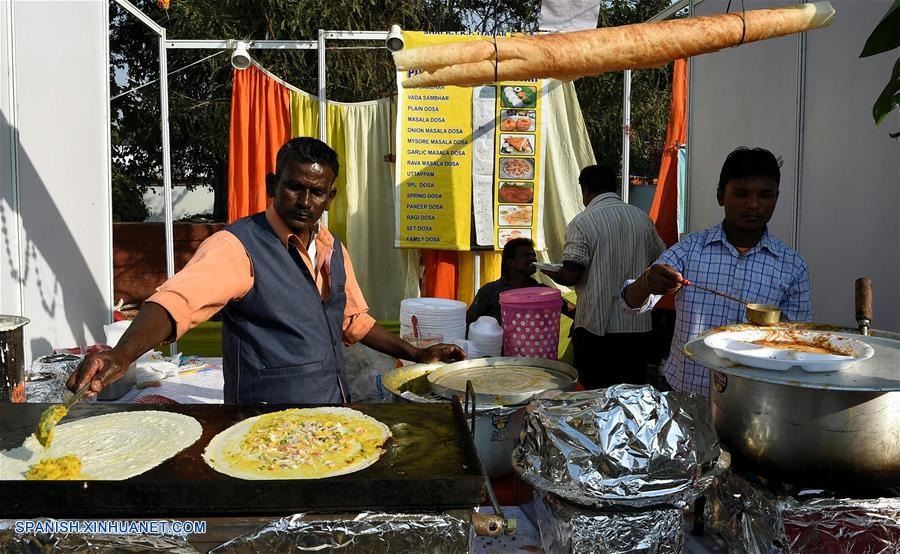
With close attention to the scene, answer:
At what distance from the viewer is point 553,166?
17.1 feet

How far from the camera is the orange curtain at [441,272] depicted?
207 inches

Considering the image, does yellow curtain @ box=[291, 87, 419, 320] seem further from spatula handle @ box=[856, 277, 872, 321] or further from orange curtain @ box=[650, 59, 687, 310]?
spatula handle @ box=[856, 277, 872, 321]

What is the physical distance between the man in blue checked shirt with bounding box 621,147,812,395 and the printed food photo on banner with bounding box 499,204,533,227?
108 inches

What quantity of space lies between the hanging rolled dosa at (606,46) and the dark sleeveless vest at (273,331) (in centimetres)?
76

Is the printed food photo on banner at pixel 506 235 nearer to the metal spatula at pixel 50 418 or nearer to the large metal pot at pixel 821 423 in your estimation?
the large metal pot at pixel 821 423

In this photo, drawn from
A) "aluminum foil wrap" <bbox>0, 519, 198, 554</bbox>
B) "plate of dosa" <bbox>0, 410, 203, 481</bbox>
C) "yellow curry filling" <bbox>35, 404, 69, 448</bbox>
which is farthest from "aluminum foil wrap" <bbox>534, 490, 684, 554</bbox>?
"yellow curry filling" <bbox>35, 404, 69, 448</bbox>

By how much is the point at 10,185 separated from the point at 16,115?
0.34m

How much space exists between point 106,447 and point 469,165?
380 centimetres

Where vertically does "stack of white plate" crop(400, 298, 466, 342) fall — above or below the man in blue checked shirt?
below

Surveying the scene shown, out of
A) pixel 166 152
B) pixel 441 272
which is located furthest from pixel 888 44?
pixel 166 152

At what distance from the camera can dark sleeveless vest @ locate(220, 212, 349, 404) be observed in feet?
6.80

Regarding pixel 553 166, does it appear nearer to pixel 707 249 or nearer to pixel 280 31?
pixel 707 249

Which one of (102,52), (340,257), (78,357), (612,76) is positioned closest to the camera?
(340,257)

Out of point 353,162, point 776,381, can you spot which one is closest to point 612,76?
point 353,162
